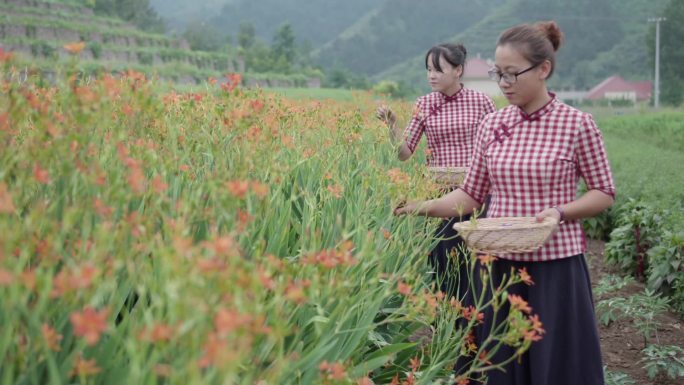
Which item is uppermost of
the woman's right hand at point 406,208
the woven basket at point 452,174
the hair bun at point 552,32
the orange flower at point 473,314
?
the hair bun at point 552,32

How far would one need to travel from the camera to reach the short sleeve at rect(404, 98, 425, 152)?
4508 millimetres

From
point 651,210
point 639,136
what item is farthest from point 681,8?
point 651,210

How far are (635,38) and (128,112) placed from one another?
90997 millimetres

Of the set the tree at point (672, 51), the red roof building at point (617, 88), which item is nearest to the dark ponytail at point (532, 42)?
the tree at point (672, 51)

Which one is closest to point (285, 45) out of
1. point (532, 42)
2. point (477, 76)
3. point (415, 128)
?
point (477, 76)

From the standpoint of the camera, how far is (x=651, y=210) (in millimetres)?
6316

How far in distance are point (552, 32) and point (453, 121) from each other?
1.47m

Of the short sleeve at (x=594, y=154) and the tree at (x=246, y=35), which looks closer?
the short sleeve at (x=594, y=154)

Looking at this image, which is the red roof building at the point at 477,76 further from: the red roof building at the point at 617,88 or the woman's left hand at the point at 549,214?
the woman's left hand at the point at 549,214

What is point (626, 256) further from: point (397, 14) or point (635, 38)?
point (397, 14)

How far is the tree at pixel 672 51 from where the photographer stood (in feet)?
186

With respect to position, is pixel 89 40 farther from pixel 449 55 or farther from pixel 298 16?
pixel 298 16

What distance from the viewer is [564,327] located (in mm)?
2814

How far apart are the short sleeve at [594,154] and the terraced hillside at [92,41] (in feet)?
80.4
